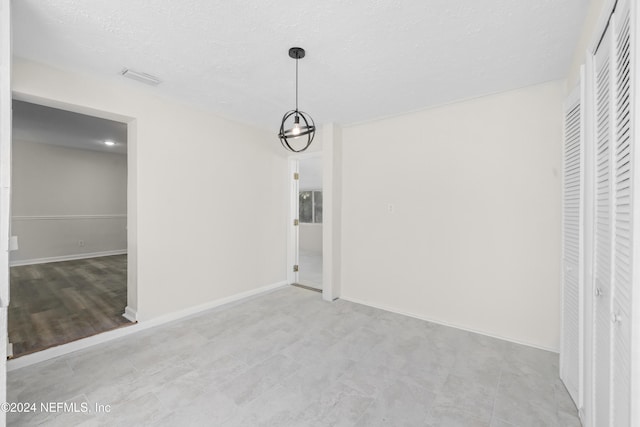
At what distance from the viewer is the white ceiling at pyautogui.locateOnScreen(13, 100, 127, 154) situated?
4059 millimetres

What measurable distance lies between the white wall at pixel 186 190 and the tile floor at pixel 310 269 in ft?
2.16

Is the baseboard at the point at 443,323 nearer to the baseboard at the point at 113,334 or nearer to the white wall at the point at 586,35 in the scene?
the baseboard at the point at 113,334

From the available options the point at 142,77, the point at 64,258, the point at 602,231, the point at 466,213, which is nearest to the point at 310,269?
the point at 466,213

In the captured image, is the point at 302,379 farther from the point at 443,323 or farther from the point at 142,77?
the point at 142,77

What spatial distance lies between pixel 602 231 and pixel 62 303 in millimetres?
5096

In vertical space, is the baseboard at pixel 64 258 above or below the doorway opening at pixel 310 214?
below

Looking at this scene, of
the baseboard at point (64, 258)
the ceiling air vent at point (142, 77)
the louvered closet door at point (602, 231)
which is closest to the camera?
the louvered closet door at point (602, 231)

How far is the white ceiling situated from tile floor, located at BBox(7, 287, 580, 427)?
3.53 m

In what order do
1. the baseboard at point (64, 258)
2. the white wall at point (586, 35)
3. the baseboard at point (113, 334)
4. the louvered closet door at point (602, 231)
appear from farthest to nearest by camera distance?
the baseboard at point (64, 258) < the baseboard at point (113, 334) < the white wall at point (586, 35) < the louvered closet door at point (602, 231)

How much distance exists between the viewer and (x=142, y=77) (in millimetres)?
2533

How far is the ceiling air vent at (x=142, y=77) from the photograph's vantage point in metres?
2.44

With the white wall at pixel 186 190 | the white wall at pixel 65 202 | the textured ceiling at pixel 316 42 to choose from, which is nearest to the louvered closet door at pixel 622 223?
the textured ceiling at pixel 316 42

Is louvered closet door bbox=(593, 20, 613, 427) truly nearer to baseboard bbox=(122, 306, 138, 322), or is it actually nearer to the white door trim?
the white door trim

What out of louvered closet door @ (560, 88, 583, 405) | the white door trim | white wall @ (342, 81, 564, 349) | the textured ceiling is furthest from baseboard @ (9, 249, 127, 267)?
louvered closet door @ (560, 88, 583, 405)
